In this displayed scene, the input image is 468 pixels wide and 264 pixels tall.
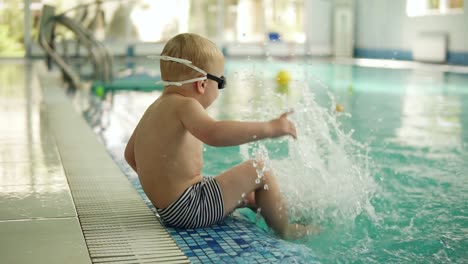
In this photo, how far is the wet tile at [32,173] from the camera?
3.33 metres

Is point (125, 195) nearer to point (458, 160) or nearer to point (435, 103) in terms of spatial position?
point (458, 160)

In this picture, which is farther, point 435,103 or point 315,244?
point 435,103

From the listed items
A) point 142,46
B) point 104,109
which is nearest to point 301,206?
point 104,109

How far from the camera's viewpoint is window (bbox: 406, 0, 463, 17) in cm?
1884

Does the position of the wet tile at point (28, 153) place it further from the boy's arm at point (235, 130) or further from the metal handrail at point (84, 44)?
the metal handrail at point (84, 44)

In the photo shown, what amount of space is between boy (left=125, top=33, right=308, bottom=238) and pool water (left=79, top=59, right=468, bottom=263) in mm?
275

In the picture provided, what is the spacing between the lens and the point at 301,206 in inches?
118

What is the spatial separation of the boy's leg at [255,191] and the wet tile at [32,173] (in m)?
1.13

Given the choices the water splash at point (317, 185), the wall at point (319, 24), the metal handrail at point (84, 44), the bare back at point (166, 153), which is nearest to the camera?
the bare back at point (166, 153)

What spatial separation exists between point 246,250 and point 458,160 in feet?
9.75

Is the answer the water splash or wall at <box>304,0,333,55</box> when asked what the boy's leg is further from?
wall at <box>304,0,333,55</box>

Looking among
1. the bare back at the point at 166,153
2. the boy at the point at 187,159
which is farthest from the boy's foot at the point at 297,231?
the bare back at the point at 166,153

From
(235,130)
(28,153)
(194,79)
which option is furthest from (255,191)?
(28,153)

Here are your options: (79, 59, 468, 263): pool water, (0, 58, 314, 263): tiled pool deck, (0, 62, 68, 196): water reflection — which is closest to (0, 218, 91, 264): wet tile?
(0, 58, 314, 263): tiled pool deck
